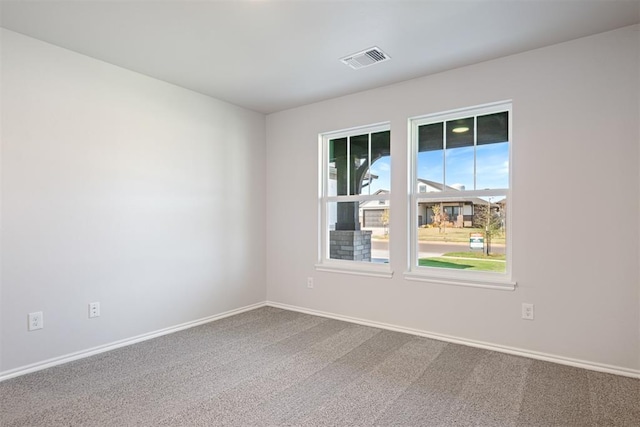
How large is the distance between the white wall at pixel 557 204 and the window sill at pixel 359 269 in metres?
0.13

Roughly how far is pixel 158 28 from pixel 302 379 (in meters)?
2.61

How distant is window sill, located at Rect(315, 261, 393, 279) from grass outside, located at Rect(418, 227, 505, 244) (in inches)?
18.6

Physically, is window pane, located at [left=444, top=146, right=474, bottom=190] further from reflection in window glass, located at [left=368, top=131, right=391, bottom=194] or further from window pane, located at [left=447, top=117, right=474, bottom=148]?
reflection in window glass, located at [left=368, top=131, right=391, bottom=194]

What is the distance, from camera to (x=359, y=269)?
390 cm

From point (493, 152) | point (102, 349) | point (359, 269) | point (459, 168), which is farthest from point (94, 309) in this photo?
point (493, 152)

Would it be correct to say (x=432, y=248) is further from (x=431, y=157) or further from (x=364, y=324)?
(x=364, y=324)

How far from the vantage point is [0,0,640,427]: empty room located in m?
2.30

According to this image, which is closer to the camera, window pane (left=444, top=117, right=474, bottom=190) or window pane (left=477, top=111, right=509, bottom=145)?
window pane (left=477, top=111, right=509, bottom=145)

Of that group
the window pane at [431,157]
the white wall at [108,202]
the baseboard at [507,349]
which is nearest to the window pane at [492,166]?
the window pane at [431,157]

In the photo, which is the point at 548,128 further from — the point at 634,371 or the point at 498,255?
the point at 634,371

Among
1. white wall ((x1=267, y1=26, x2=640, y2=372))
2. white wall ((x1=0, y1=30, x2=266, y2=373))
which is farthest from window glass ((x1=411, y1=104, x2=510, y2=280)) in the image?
white wall ((x1=0, y1=30, x2=266, y2=373))

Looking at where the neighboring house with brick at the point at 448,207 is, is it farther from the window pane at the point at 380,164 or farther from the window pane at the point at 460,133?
the window pane at the point at 460,133

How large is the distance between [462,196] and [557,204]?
755 mm

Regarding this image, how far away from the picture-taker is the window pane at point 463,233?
319 cm
